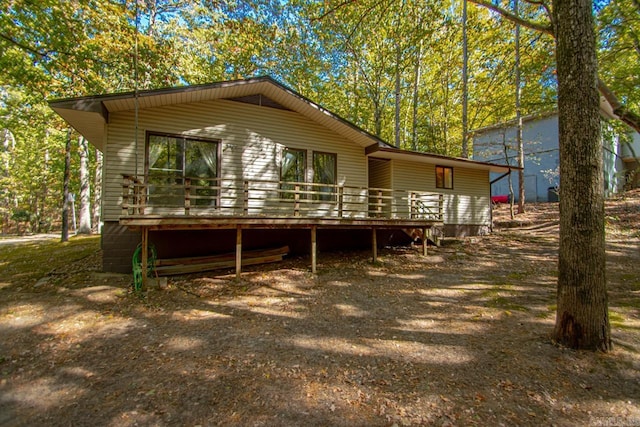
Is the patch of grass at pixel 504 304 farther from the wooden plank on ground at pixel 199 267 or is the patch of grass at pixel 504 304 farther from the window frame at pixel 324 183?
the wooden plank on ground at pixel 199 267

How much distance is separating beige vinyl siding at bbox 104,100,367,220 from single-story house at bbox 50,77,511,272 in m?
0.03

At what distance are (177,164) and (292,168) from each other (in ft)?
11.8

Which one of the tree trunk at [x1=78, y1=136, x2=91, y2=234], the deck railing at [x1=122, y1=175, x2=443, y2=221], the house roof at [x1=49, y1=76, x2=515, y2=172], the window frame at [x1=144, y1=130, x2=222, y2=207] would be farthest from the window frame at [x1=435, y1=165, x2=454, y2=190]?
the tree trunk at [x1=78, y1=136, x2=91, y2=234]

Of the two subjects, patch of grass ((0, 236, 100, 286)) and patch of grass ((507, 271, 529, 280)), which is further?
patch of grass ((0, 236, 100, 286))

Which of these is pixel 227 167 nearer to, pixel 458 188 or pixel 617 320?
pixel 617 320

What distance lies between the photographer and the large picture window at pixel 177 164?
8.30 meters

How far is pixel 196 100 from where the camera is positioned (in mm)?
8859

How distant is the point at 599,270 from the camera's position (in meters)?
3.97

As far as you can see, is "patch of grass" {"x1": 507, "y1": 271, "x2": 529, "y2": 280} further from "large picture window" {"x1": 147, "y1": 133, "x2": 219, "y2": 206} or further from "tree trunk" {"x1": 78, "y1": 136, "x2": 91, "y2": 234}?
"tree trunk" {"x1": 78, "y1": 136, "x2": 91, "y2": 234}

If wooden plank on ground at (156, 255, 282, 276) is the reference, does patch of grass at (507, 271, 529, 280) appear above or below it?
below

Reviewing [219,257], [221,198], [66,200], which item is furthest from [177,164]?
[66,200]

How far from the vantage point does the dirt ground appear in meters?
2.99

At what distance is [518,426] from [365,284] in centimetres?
493

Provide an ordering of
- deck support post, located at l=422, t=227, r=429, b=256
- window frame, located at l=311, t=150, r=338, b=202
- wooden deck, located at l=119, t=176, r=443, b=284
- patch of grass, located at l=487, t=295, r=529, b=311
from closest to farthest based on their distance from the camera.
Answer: patch of grass, located at l=487, t=295, r=529, b=311
wooden deck, located at l=119, t=176, r=443, b=284
deck support post, located at l=422, t=227, r=429, b=256
window frame, located at l=311, t=150, r=338, b=202
